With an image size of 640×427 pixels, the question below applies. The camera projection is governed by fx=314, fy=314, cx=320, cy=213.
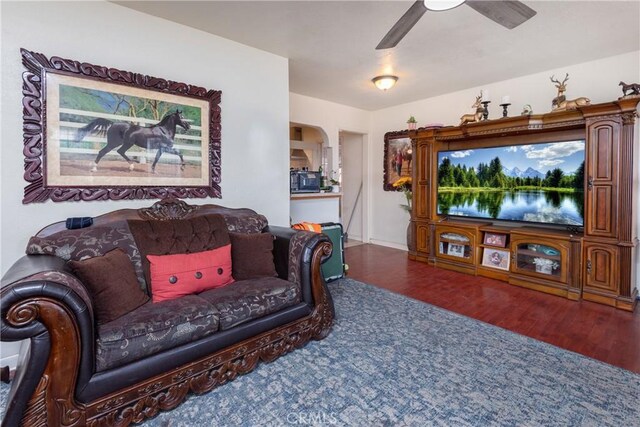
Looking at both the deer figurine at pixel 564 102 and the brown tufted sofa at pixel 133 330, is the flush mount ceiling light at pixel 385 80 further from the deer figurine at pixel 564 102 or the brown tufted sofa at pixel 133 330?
the brown tufted sofa at pixel 133 330

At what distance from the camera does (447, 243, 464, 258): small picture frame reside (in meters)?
4.23

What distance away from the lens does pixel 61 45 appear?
7.20 feet

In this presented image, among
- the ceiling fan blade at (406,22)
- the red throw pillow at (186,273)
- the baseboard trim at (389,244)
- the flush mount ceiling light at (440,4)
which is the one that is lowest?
the baseboard trim at (389,244)

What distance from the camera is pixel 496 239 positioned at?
12.8 feet

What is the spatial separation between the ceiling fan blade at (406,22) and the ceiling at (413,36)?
0.96ft

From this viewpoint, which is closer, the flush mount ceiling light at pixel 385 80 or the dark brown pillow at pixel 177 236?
the dark brown pillow at pixel 177 236

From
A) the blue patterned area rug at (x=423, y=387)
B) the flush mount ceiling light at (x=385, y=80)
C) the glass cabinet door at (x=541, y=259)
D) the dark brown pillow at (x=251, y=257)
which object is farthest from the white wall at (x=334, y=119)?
the blue patterned area rug at (x=423, y=387)

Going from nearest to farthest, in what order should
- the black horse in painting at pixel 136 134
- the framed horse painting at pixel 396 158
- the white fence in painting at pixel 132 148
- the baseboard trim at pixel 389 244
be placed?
1. the white fence in painting at pixel 132 148
2. the black horse in painting at pixel 136 134
3. the framed horse painting at pixel 396 158
4. the baseboard trim at pixel 389 244

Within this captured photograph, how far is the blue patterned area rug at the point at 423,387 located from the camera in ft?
5.22

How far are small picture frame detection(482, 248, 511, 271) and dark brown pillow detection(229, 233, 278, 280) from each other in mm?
2899

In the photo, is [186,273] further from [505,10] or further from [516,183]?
[516,183]

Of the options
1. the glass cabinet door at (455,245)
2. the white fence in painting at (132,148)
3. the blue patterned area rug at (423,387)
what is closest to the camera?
the blue patterned area rug at (423,387)

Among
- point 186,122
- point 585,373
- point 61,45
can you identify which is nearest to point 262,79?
point 186,122

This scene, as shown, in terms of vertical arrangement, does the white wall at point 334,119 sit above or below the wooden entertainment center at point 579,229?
above
